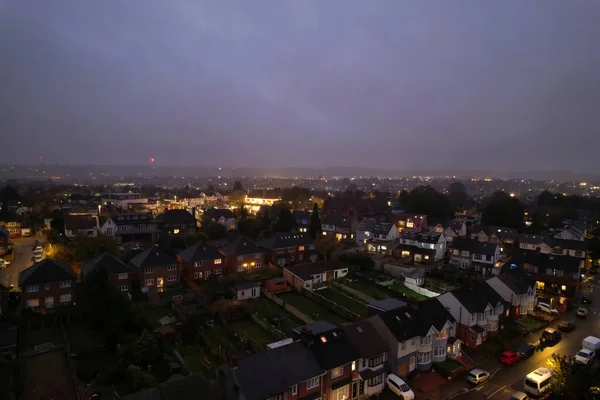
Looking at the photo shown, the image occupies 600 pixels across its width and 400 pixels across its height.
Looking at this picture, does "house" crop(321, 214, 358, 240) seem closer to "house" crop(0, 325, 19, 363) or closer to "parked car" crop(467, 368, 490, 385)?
"parked car" crop(467, 368, 490, 385)

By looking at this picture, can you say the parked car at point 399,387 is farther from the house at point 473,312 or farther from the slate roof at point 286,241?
the slate roof at point 286,241

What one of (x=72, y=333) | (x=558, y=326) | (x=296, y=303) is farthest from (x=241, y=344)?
(x=558, y=326)

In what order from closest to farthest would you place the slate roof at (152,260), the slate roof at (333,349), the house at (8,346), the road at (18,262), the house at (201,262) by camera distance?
the slate roof at (333,349) < the house at (8,346) < the slate roof at (152,260) < the road at (18,262) < the house at (201,262)

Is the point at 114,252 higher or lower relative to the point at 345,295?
higher

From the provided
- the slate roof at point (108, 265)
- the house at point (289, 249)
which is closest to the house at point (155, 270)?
the slate roof at point (108, 265)

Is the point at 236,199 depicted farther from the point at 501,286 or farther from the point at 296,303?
the point at 501,286

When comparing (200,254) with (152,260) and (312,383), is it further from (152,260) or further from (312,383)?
Result: (312,383)
